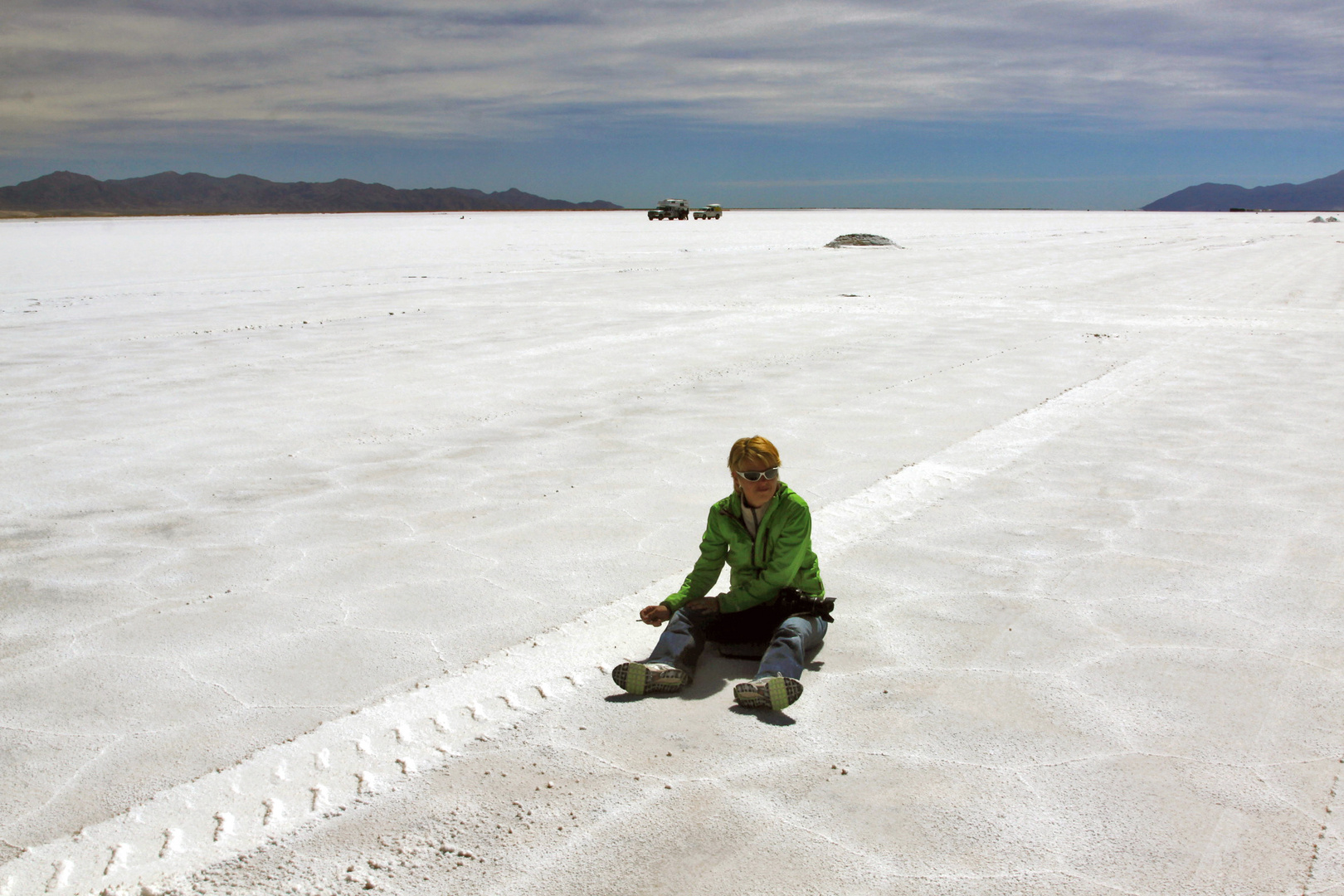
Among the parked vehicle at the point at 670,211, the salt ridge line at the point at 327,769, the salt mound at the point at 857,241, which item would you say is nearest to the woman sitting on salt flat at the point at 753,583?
the salt ridge line at the point at 327,769

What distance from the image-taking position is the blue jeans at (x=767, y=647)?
312 centimetres

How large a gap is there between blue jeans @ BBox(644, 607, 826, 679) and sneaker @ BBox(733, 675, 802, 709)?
48 millimetres

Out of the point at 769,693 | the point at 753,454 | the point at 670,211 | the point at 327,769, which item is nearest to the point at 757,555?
the point at 753,454

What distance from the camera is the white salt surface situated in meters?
2.40

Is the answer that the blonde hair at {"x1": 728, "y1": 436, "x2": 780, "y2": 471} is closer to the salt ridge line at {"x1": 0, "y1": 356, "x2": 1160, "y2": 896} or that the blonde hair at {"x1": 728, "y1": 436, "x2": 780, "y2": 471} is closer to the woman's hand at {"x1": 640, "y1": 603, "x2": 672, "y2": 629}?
the woman's hand at {"x1": 640, "y1": 603, "x2": 672, "y2": 629}

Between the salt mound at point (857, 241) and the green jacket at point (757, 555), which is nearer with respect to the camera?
the green jacket at point (757, 555)

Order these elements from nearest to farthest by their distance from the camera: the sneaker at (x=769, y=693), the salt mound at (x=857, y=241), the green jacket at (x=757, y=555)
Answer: the sneaker at (x=769, y=693), the green jacket at (x=757, y=555), the salt mound at (x=857, y=241)

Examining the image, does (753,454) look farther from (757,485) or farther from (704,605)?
(704,605)

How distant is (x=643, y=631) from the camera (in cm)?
365

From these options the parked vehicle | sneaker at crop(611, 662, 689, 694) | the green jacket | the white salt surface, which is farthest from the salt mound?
the parked vehicle

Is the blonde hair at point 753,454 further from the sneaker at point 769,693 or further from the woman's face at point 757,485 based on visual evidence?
the sneaker at point 769,693

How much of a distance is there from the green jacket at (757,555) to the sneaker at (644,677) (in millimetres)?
315

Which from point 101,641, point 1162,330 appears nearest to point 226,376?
point 101,641

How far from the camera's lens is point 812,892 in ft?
7.29
